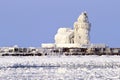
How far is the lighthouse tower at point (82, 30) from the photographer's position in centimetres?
10375

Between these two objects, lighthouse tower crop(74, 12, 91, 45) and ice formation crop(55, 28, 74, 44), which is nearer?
lighthouse tower crop(74, 12, 91, 45)

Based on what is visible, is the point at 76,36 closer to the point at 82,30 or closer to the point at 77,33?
the point at 77,33

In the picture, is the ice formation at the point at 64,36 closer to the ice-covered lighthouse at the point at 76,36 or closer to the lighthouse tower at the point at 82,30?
the ice-covered lighthouse at the point at 76,36

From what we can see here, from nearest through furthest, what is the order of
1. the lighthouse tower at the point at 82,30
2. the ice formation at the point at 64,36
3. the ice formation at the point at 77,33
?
the lighthouse tower at the point at 82,30 < the ice formation at the point at 77,33 < the ice formation at the point at 64,36

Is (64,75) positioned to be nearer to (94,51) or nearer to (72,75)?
(72,75)

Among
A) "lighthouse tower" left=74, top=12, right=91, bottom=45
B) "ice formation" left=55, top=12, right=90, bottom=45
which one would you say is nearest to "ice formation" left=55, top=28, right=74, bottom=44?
"ice formation" left=55, top=12, right=90, bottom=45

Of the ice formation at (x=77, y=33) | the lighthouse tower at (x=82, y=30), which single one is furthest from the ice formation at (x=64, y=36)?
the lighthouse tower at (x=82, y=30)

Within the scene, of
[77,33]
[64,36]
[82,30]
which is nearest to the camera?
[82,30]

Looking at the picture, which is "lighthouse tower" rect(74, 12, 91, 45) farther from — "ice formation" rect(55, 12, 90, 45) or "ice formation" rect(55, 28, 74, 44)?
"ice formation" rect(55, 28, 74, 44)

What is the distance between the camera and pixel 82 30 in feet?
345

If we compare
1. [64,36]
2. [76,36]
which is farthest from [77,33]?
[64,36]

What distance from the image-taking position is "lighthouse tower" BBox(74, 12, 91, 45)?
340ft

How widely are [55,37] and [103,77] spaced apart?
7597cm

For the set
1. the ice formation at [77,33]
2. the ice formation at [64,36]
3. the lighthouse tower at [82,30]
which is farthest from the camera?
the ice formation at [64,36]
